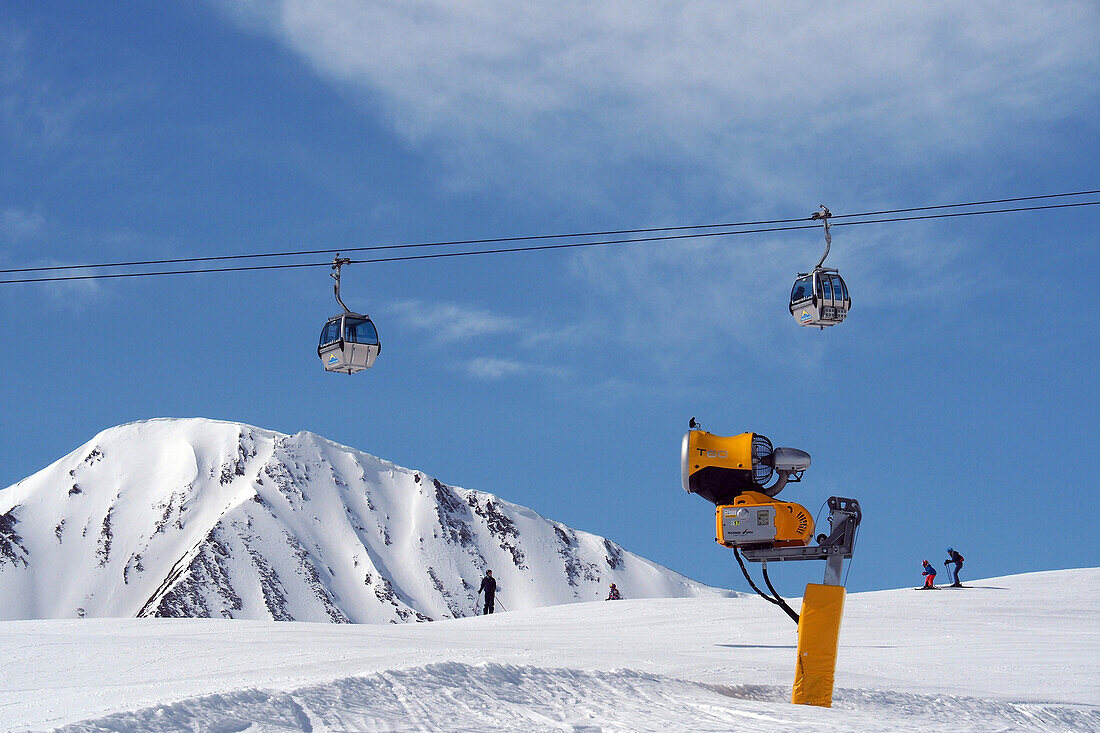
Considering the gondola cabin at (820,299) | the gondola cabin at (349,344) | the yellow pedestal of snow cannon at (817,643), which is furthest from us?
the gondola cabin at (349,344)

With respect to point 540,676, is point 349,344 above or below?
above

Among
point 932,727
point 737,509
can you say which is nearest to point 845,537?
point 737,509

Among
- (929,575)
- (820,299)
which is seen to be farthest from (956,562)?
(820,299)

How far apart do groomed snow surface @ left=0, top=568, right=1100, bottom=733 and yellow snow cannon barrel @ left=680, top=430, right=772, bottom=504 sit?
218 centimetres

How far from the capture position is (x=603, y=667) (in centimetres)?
1412

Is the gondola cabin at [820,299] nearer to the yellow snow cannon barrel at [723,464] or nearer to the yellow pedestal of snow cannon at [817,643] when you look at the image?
the yellow snow cannon barrel at [723,464]

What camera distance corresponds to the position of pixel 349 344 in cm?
1841

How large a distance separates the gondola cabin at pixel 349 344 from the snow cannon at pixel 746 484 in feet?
23.4

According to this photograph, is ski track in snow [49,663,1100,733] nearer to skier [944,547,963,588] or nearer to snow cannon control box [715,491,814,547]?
Result: snow cannon control box [715,491,814,547]

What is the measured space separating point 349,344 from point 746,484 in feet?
25.3

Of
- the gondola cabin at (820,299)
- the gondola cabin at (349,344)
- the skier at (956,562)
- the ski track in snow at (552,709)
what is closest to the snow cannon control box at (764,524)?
the ski track in snow at (552,709)

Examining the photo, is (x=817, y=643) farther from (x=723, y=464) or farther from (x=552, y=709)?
(x=552, y=709)

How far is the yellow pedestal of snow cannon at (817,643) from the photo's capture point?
1263 centimetres

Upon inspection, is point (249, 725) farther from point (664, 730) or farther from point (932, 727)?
point (932, 727)
